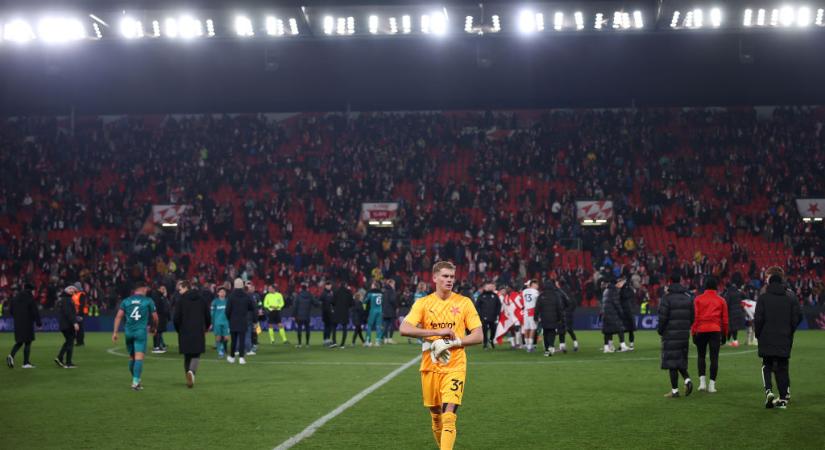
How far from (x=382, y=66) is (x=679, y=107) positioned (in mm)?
17787

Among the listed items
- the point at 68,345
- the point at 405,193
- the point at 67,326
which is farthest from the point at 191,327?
the point at 405,193

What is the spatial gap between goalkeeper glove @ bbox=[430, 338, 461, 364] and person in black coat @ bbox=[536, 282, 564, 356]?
55.3 ft

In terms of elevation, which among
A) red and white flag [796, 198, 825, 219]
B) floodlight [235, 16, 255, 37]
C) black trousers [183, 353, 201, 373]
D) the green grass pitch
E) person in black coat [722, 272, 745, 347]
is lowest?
the green grass pitch

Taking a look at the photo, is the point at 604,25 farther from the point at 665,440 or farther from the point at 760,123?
the point at 665,440

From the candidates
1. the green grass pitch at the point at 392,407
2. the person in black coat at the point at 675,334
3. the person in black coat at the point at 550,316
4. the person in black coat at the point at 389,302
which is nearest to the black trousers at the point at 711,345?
the green grass pitch at the point at 392,407

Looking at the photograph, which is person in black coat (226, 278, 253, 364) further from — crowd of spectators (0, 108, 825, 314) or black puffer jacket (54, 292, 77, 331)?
crowd of spectators (0, 108, 825, 314)

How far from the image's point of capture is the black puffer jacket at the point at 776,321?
45.8ft

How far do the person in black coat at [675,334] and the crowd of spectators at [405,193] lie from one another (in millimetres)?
27194

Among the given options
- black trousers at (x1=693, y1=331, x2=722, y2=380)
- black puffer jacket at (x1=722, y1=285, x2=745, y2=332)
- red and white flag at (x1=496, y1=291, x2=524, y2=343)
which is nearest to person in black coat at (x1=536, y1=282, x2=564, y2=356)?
red and white flag at (x1=496, y1=291, x2=524, y2=343)

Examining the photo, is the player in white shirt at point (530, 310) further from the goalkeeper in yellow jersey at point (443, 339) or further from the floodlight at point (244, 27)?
the floodlight at point (244, 27)

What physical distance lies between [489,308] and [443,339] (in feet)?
66.5

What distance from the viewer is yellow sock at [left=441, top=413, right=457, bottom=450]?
892cm

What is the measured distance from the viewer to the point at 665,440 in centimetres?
1148

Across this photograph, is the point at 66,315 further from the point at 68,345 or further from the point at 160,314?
the point at 160,314
